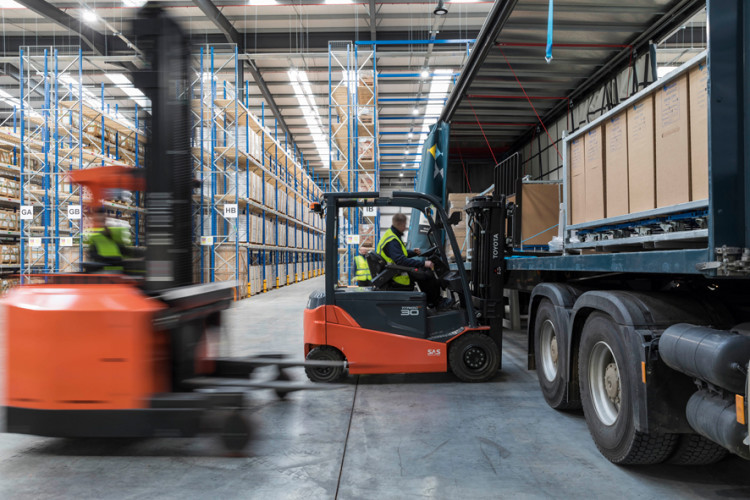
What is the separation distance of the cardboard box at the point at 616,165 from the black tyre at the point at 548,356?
36.4 inches

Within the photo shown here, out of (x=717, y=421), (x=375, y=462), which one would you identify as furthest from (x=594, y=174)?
(x=375, y=462)

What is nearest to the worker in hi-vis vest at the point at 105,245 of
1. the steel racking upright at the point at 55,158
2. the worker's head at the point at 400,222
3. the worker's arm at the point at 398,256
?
the worker's arm at the point at 398,256

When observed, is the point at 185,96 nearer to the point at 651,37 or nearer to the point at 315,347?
the point at 315,347

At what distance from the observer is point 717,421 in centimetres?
210

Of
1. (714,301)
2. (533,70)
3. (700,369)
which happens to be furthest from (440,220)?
(533,70)

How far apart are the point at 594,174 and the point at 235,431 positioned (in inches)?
120

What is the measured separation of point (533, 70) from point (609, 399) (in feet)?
19.2

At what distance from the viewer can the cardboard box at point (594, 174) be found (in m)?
3.56

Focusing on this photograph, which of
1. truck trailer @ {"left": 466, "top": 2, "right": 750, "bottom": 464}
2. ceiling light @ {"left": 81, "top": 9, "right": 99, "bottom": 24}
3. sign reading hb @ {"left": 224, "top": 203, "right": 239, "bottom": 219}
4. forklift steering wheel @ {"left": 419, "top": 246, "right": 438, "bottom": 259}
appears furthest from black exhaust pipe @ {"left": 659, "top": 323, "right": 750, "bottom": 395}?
ceiling light @ {"left": 81, "top": 9, "right": 99, "bottom": 24}

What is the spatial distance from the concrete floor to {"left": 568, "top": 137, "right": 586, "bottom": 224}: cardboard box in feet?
5.22

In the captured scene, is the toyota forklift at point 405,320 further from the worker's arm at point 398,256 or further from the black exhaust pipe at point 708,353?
the black exhaust pipe at point 708,353

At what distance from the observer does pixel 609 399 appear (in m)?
3.04

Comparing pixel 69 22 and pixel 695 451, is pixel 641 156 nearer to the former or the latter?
pixel 695 451

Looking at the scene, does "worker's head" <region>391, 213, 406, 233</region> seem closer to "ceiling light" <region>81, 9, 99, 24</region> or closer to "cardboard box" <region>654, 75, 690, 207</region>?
"cardboard box" <region>654, 75, 690, 207</region>
